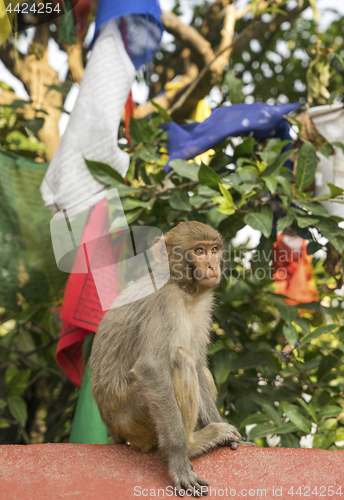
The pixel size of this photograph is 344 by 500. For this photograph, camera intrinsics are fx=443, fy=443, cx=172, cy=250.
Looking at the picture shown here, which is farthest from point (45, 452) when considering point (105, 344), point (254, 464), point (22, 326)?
point (22, 326)

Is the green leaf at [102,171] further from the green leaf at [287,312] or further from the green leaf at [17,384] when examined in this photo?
the green leaf at [17,384]

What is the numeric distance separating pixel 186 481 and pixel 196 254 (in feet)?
2.83

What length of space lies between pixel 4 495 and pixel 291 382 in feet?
6.35

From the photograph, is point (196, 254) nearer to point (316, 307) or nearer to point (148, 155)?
point (148, 155)

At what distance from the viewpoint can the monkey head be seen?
177cm

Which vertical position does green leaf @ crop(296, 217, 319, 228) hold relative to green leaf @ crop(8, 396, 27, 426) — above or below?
above

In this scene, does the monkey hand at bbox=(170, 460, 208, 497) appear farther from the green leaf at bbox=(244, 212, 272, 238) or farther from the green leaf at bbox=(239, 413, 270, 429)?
the green leaf at bbox=(244, 212, 272, 238)

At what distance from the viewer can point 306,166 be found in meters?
2.35

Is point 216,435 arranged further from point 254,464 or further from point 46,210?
point 46,210

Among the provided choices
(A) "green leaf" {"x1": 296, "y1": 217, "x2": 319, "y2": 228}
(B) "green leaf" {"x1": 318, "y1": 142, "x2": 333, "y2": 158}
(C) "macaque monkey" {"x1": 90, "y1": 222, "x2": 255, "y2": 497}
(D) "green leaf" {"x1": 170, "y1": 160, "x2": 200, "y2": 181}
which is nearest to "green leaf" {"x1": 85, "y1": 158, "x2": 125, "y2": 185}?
(D) "green leaf" {"x1": 170, "y1": 160, "x2": 200, "y2": 181}

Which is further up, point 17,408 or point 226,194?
point 226,194

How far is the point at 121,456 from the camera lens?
195 centimetres

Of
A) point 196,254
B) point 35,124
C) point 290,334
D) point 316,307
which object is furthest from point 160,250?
point 35,124

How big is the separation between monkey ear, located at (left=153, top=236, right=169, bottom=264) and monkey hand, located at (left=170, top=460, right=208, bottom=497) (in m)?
0.79
